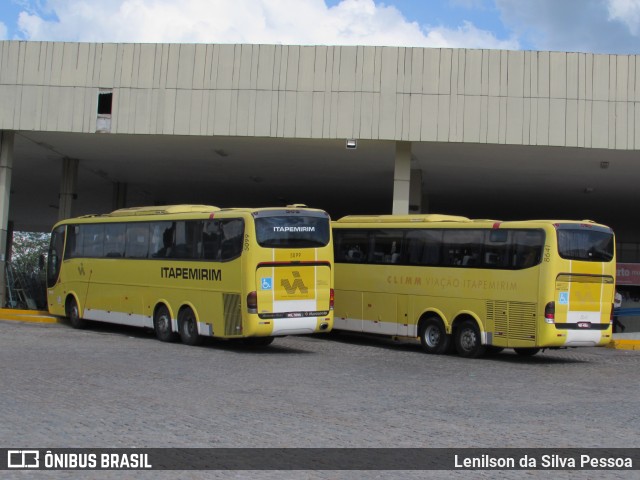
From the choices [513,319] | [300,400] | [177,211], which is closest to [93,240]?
[177,211]

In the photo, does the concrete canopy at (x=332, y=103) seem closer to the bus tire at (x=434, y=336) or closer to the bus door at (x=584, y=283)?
the bus door at (x=584, y=283)

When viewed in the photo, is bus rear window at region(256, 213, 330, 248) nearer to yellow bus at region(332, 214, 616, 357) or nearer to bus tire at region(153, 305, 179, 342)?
yellow bus at region(332, 214, 616, 357)

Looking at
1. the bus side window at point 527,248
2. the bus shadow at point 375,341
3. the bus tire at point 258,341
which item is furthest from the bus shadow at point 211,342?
the bus side window at point 527,248

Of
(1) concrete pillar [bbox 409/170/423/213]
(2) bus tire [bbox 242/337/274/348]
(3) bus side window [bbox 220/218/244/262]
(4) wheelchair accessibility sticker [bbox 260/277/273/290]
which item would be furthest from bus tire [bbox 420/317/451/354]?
(1) concrete pillar [bbox 409/170/423/213]

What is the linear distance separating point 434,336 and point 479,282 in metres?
1.99

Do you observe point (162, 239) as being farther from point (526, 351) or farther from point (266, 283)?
point (526, 351)

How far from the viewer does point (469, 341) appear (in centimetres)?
1902


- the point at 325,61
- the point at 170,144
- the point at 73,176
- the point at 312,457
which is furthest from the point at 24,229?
the point at 312,457

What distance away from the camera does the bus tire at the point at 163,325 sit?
20531mm

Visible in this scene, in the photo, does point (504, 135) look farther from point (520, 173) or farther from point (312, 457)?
point (312, 457)

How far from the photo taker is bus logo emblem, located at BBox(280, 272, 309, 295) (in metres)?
18.3

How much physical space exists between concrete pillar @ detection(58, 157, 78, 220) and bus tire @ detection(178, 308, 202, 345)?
12.0 m

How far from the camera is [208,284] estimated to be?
1905 centimetres

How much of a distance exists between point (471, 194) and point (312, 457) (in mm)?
30065
